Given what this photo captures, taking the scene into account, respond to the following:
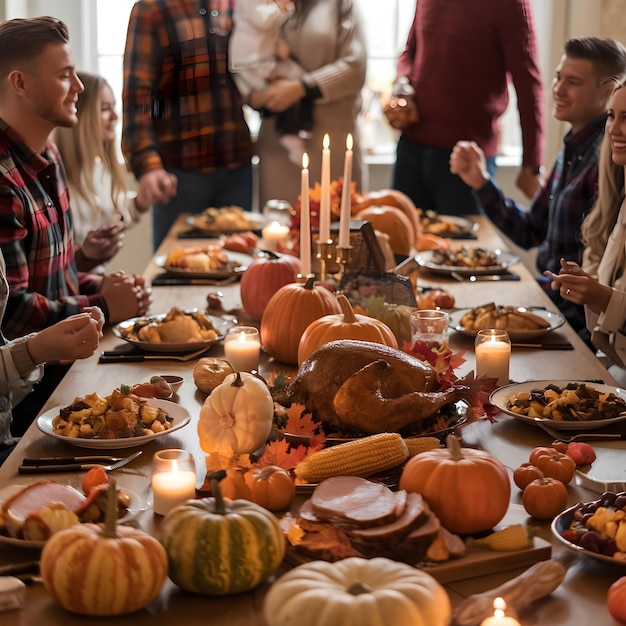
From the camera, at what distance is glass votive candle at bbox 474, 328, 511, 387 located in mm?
1977

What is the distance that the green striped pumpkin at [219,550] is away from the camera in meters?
1.16

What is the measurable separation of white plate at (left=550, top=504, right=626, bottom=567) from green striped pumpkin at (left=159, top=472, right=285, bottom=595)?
366mm

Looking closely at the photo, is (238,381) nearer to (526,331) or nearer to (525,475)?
(525,475)

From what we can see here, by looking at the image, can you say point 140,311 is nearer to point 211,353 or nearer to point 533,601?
point 211,353

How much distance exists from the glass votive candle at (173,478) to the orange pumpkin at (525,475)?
Result: 48cm

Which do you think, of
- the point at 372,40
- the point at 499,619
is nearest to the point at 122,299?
the point at 499,619

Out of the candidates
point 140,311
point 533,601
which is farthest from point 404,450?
point 140,311

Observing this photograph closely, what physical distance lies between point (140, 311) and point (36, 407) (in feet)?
1.18

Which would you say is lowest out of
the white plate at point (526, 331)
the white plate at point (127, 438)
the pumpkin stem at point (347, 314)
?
the white plate at point (526, 331)

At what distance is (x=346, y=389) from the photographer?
156cm

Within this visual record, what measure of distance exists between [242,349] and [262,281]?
487mm

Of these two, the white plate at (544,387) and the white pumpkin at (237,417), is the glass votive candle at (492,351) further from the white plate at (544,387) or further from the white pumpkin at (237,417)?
the white pumpkin at (237,417)

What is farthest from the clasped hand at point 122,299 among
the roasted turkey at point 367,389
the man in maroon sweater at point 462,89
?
the man in maroon sweater at point 462,89

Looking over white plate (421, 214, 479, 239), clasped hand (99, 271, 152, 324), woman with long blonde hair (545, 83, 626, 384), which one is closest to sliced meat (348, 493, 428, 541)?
woman with long blonde hair (545, 83, 626, 384)
